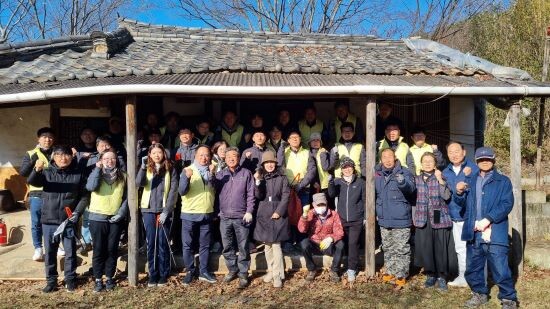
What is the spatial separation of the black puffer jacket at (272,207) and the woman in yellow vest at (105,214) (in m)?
1.65

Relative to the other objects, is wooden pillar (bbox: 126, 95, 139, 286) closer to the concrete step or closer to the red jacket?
the red jacket

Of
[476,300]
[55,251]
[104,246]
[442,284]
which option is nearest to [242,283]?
[104,246]

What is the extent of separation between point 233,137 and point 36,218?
111 inches

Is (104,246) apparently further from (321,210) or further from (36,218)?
(321,210)

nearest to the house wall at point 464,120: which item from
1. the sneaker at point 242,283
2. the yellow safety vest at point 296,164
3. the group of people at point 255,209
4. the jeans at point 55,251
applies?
the group of people at point 255,209

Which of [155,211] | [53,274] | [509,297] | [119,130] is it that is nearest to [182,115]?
[119,130]

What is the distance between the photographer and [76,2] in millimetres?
23625

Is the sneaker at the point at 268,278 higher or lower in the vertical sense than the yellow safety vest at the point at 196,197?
lower

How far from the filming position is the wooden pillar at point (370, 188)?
218 inches

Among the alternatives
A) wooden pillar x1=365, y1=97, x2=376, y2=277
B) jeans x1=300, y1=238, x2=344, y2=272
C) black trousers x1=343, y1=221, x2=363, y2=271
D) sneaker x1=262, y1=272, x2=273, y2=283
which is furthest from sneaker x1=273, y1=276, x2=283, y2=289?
wooden pillar x1=365, y1=97, x2=376, y2=277

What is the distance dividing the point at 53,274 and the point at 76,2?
878 inches

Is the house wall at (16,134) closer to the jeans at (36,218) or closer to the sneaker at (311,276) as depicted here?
the jeans at (36,218)

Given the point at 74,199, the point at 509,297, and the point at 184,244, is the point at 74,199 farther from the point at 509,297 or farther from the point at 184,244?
the point at 509,297

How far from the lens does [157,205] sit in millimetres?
5320
